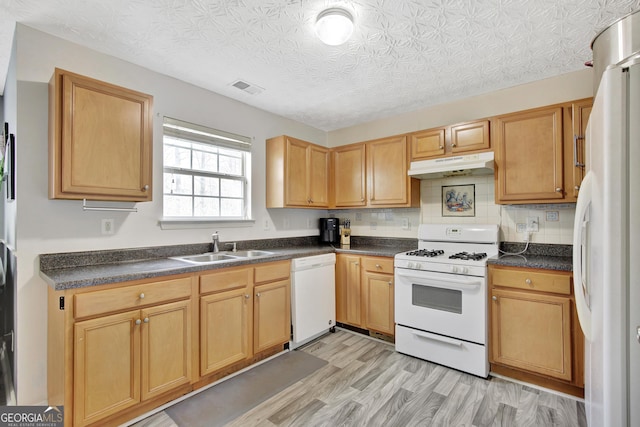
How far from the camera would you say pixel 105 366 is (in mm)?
1752

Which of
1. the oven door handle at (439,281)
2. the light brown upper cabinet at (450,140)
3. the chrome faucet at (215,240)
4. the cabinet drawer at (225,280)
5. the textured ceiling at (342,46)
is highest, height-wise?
the textured ceiling at (342,46)

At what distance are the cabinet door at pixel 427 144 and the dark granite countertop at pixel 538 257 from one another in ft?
3.61

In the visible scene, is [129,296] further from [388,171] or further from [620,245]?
[388,171]

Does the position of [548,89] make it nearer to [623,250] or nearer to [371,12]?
[371,12]

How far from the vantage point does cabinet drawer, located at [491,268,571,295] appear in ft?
7.07

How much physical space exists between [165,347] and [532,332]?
8.63 feet

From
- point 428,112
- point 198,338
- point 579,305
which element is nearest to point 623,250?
point 579,305

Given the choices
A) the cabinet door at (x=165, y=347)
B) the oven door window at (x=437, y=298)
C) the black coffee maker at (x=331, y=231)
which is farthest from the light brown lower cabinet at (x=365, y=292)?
the cabinet door at (x=165, y=347)

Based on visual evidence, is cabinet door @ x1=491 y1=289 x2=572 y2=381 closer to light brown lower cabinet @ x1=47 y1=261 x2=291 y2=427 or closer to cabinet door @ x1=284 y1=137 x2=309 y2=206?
light brown lower cabinet @ x1=47 y1=261 x2=291 y2=427

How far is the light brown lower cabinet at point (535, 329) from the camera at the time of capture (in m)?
2.13

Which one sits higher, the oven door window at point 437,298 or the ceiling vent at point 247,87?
the ceiling vent at point 247,87

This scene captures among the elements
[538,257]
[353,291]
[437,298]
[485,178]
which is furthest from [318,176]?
[538,257]

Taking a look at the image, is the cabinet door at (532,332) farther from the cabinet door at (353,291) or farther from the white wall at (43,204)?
the white wall at (43,204)

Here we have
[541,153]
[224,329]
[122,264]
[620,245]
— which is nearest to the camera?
[620,245]
